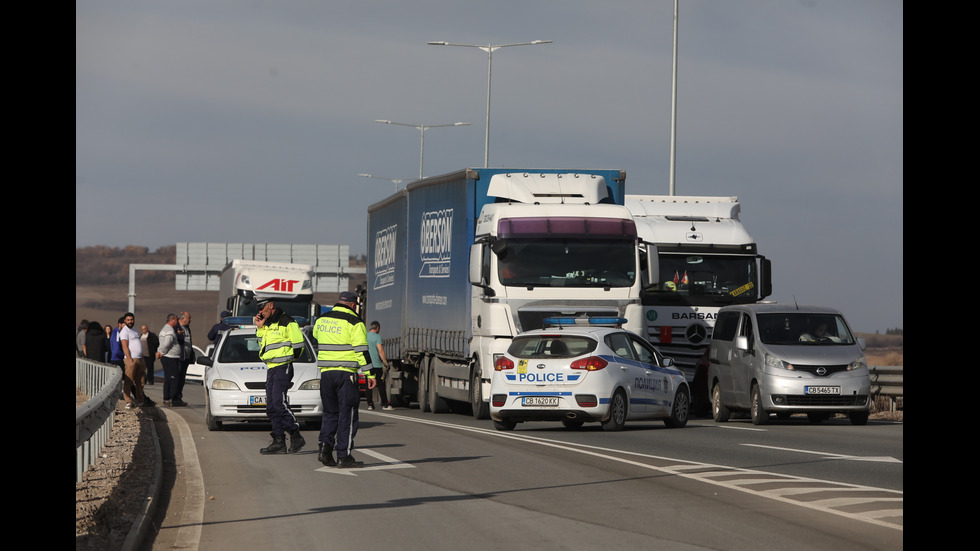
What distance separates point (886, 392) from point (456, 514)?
1966 cm

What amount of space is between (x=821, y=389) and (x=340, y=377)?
35.1 feet

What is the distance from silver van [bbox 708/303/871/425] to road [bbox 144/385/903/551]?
298 centimetres

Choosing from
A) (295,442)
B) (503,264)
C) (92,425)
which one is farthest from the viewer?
(503,264)

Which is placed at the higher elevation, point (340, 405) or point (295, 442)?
point (340, 405)

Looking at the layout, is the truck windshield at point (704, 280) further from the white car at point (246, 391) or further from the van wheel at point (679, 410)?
the white car at point (246, 391)

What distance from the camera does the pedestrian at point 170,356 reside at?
2808cm

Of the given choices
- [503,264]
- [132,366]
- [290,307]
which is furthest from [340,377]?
[290,307]

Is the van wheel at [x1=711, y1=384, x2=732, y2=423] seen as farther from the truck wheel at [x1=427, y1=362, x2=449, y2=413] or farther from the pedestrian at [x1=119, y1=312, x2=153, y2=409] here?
the pedestrian at [x1=119, y1=312, x2=153, y2=409]

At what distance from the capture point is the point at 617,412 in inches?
819

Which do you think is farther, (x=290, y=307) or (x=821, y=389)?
(x=290, y=307)

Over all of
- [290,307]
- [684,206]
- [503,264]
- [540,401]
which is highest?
[684,206]

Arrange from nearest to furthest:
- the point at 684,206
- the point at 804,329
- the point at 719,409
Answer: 1. the point at 804,329
2. the point at 719,409
3. the point at 684,206

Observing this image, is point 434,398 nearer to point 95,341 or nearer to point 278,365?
point 95,341
